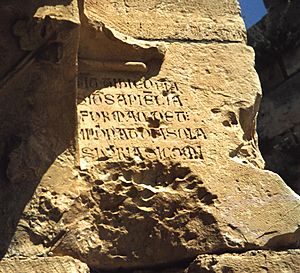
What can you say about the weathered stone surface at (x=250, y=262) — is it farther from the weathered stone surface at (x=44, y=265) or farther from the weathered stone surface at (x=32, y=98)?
the weathered stone surface at (x=32, y=98)

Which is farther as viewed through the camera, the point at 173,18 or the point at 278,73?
the point at 278,73

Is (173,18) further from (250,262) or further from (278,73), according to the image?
(278,73)

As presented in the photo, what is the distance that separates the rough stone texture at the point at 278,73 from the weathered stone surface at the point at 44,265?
4759mm

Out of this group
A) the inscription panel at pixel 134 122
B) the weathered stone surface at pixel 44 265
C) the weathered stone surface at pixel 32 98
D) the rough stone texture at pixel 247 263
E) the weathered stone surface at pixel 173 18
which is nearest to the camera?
the weathered stone surface at pixel 44 265

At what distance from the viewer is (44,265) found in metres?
3.29

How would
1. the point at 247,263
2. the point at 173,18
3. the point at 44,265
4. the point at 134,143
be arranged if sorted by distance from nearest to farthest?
the point at 44,265, the point at 247,263, the point at 134,143, the point at 173,18

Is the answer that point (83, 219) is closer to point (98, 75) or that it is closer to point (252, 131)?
point (98, 75)

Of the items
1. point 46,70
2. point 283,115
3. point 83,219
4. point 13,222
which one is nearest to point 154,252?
point 83,219

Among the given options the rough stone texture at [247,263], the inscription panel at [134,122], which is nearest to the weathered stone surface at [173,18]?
the inscription panel at [134,122]

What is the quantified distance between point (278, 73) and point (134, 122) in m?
4.89

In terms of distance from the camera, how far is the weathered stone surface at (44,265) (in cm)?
324

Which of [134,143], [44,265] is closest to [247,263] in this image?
[134,143]

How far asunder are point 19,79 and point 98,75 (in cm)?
54

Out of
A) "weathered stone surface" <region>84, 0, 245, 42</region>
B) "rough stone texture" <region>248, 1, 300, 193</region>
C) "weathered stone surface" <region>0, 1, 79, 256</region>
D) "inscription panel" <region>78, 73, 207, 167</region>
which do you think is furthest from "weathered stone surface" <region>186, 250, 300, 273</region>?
"rough stone texture" <region>248, 1, 300, 193</region>
